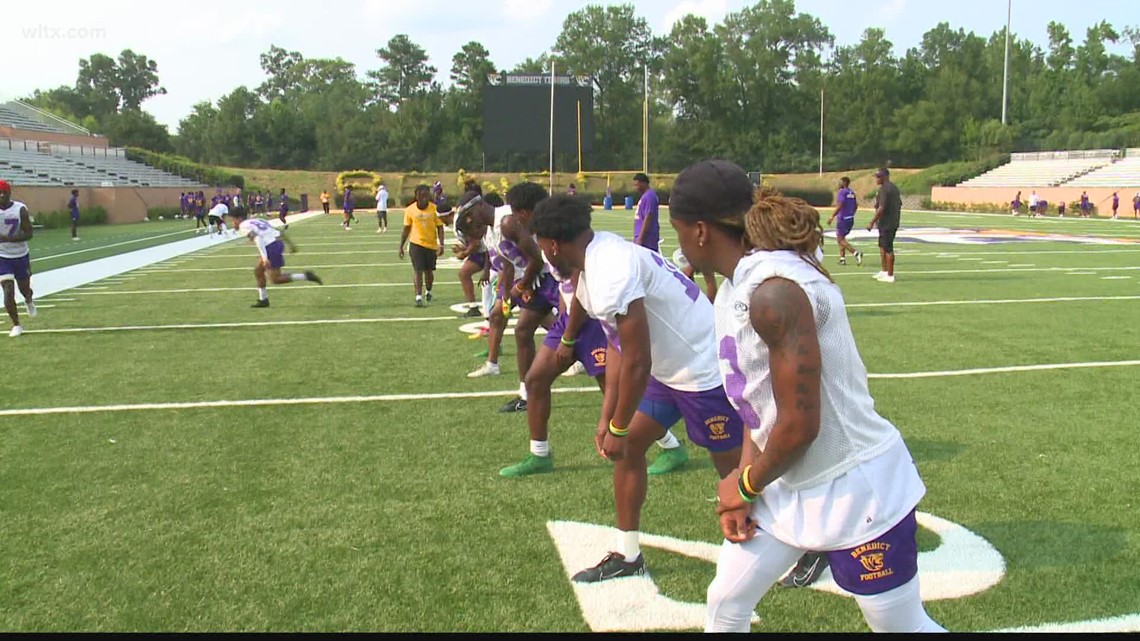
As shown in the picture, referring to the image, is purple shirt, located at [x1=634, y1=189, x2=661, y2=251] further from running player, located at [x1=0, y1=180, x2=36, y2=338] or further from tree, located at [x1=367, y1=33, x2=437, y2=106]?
tree, located at [x1=367, y1=33, x2=437, y2=106]

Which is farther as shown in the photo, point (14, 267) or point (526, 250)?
point (14, 267)

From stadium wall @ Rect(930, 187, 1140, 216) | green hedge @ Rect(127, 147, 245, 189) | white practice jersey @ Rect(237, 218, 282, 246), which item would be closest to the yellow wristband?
white practice jersey @ Rect(237, 218, 282, 246)

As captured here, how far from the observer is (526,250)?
6.46 m

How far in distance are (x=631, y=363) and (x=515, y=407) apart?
11.8 feet

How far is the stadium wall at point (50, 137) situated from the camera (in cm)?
4959

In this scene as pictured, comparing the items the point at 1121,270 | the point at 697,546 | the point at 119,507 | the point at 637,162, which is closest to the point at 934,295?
the point at 1121,270

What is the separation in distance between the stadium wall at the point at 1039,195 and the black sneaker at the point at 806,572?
42928 millimetres

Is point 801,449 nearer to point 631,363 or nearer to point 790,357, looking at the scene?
point 790,357

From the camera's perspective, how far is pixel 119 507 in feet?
16.0

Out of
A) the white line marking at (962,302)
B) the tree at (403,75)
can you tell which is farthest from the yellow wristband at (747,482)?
the tree at (403,75)

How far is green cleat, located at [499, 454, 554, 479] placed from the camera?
5.35 m

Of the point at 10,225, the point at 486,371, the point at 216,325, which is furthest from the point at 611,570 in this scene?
the point at 10,225

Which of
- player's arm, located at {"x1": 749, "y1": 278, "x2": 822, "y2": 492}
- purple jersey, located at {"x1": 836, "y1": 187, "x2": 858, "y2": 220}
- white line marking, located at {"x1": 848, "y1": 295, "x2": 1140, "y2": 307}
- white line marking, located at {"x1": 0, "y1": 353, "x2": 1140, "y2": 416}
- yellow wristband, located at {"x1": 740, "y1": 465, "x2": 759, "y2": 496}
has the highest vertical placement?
purple jersey, located at {"x1": 836, "y1": 187, "x2": 858, "y2": 220}

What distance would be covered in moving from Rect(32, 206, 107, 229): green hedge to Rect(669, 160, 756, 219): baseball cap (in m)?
38.2
